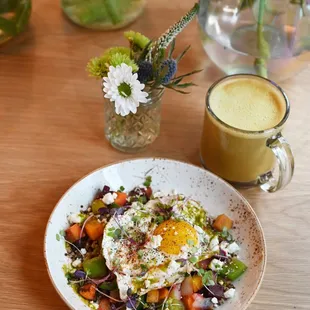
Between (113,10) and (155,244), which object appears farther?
(113,10)

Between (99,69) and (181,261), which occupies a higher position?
(99,69)

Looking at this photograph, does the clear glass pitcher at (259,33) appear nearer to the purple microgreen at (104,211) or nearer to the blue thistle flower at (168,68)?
the blue thistle flower at (168,68)

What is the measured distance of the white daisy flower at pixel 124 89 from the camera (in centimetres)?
104

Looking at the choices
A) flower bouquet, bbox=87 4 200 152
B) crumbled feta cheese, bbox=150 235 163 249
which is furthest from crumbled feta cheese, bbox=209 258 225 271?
flower bouquet, bbox=87 4 200 152

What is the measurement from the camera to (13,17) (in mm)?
1422

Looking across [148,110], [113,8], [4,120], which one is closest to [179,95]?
[148,110]

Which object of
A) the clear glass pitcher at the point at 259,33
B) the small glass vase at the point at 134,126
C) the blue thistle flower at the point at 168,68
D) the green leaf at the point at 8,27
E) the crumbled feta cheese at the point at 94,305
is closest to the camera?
the crumbled feta cheese at the point at 94,305

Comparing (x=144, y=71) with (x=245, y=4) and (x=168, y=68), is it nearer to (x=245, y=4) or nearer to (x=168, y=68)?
(x=168, y=68)

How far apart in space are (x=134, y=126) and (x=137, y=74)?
0.56 ft

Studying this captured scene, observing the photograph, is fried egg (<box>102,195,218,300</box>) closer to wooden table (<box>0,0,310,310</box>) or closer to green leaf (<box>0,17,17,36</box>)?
wooden table (<box>0,0,310,310</box>)

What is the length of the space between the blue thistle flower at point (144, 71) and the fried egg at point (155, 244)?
24cm

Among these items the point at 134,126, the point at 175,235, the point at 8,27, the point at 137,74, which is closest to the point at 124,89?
the point at 137,74

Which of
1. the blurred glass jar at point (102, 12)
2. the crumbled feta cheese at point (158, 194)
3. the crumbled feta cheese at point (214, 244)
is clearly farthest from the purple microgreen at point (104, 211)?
the blurred glass jar at point (102, 12)

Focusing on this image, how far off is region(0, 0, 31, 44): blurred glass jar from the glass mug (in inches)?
22.3
